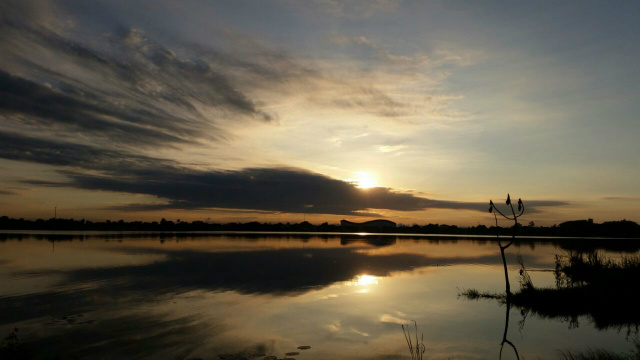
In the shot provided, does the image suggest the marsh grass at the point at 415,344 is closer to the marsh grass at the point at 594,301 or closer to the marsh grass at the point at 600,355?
the marsh grass at the point at 600,355

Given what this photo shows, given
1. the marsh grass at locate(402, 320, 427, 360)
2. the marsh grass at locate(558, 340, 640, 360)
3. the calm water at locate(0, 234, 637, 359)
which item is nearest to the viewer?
the marsh grass at locate(558, 340, 640, 360)

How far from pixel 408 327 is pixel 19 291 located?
21273 mm

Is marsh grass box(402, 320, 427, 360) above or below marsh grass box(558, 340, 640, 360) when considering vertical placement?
below

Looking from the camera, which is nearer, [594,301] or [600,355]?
[600,355]

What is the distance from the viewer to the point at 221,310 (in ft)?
64.8

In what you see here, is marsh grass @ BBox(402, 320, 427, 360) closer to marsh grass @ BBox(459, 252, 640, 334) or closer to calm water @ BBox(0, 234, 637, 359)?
calm water @ BBox(0, 234, 637, 359)

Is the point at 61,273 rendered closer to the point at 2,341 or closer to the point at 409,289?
the point at 2,341

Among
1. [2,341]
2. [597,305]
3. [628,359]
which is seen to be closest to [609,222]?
[597,305]

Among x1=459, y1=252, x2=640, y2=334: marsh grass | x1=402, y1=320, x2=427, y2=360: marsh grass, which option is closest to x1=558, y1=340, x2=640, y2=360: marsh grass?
x1=459, y1=252, x2=640, y2=334: marsh grass

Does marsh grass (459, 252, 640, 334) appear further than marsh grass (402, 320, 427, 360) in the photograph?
Yes

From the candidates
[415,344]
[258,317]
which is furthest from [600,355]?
[258,317]

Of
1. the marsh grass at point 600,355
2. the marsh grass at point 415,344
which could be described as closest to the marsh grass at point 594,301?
the marsh grass at point 600,355

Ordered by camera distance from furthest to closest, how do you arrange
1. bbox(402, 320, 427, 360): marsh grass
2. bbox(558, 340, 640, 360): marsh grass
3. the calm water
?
the calm water
bbox(402, 320, 427, 360): marsh grass
bbox(558, 340, 640, 360): marsh grass

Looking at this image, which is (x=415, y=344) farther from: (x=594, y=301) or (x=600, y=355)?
(x=594, y=301)
